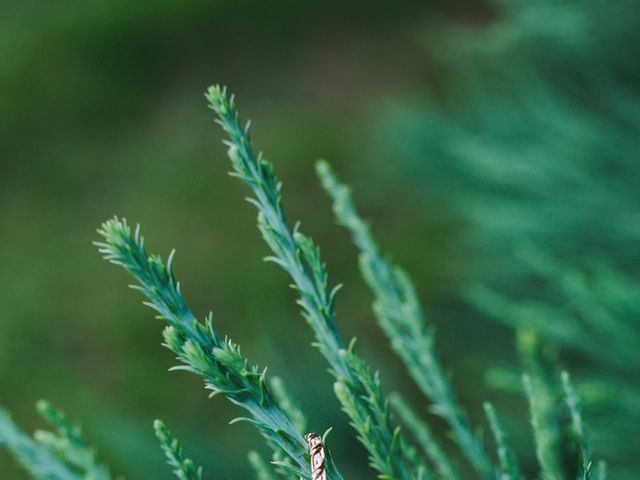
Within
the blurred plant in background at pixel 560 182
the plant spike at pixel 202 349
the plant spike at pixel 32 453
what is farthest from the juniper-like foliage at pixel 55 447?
the blurred plant in background at pixel 560 182

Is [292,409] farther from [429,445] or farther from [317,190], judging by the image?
[317,190]

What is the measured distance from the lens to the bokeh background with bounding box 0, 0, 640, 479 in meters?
1.08

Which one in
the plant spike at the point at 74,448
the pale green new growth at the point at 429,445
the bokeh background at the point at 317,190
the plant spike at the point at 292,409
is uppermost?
the bokeh background at the point at 317,190

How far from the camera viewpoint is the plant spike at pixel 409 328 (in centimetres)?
53

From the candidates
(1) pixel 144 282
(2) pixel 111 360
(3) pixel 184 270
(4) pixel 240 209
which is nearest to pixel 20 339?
(2) pixel 111 360

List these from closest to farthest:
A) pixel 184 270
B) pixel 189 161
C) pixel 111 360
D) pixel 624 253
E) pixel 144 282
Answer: pixel 144 282 < pixel 624 253 < pixel 111 360 < pixel 184 270 < pixel 189 161

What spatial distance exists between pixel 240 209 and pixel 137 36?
3.40 feet

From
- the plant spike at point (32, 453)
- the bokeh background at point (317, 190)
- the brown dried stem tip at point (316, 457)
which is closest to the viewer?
the brown dried stem tip at point (316, 457)

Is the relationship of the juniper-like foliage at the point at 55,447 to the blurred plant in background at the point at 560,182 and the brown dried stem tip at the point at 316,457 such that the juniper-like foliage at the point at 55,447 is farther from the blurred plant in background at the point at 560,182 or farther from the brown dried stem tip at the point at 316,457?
the blurred plant in background at the point at 560,182

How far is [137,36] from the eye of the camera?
302cm

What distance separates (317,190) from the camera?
2592mm

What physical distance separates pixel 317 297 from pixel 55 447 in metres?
0.22

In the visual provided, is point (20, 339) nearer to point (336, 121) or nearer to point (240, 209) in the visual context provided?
point (240, 209)

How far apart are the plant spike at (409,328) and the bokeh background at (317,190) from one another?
22cm
